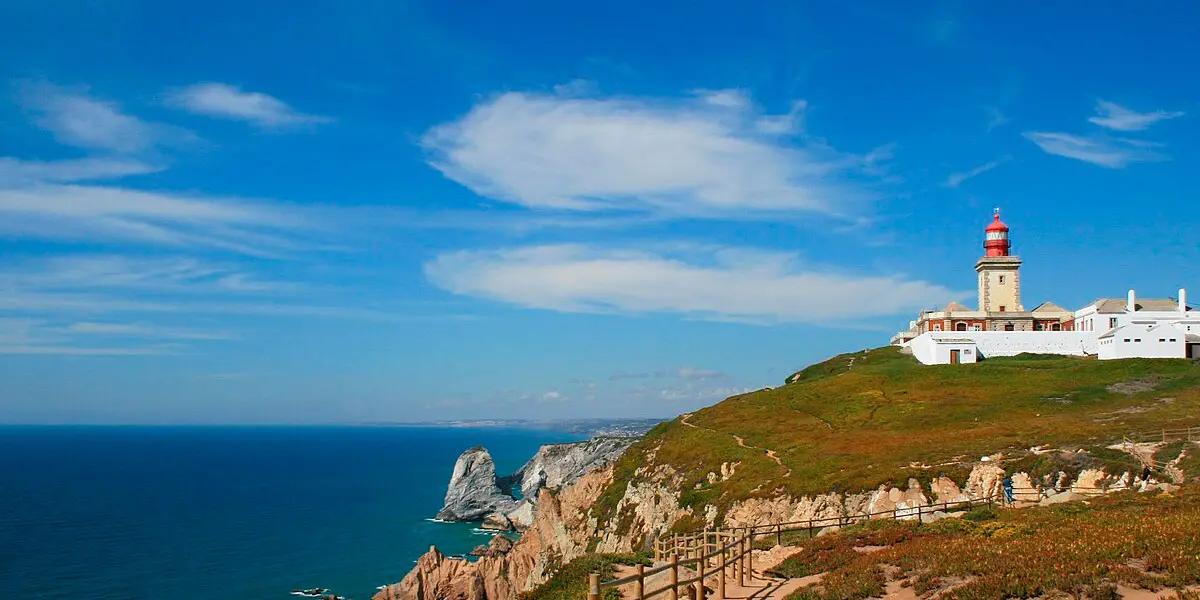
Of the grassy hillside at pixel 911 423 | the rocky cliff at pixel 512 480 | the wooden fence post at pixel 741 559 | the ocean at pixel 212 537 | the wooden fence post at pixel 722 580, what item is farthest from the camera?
the rocky cliff at pixel 512 480

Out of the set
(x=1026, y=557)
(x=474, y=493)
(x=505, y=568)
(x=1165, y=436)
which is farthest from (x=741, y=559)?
(x=474, y=493)

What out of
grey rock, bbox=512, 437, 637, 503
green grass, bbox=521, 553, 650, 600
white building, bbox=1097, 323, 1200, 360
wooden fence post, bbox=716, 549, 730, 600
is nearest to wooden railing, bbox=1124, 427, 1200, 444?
green grass, bbox=521, 553, 650, 600

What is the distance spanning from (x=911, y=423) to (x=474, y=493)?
7886 cm

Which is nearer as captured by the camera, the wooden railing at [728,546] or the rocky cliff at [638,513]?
the wooden railing at [728,546]

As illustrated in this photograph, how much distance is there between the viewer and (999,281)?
323 ft

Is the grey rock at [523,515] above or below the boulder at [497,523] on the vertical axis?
above

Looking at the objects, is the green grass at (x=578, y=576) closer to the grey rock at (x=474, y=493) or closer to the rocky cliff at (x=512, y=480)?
the rocky cliff at (x=512, y=480)

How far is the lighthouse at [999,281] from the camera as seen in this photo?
3848 inches

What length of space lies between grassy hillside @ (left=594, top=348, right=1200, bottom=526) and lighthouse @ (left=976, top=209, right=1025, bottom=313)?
12.9 m

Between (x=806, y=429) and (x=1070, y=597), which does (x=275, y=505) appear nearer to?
(x=806, y=429)

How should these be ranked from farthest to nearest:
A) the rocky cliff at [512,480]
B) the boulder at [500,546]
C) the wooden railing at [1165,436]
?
the rocky cliff at [512,480] < the boulder at [500,546] < the wooden railing at [1165,436]

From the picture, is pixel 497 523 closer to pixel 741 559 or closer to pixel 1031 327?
pixel 1031 327

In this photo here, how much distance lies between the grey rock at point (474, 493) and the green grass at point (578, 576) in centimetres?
9061

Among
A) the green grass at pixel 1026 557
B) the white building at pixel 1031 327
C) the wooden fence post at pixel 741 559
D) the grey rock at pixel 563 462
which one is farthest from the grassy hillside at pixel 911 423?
the grey rock at pixel 563 462
